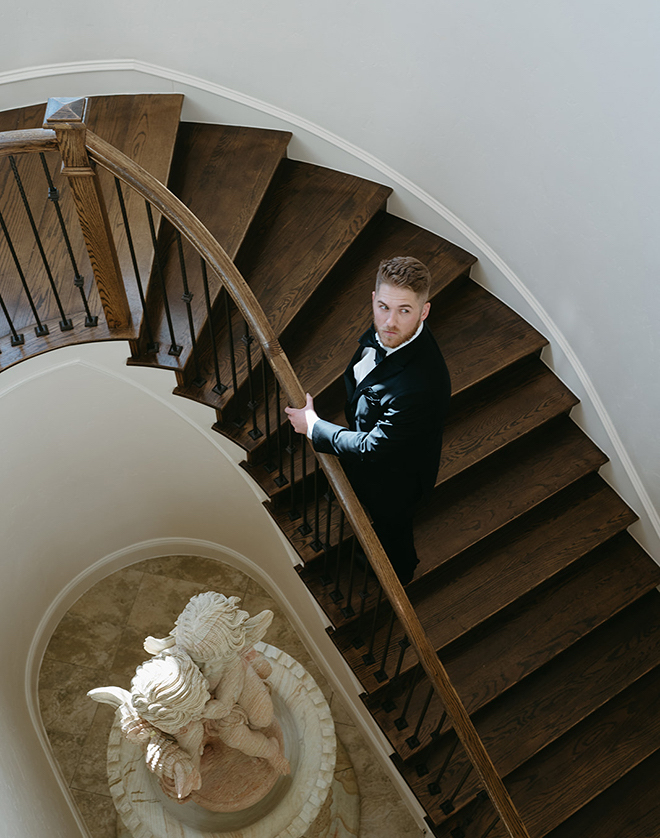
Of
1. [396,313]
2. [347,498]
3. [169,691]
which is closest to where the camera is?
[169,691]

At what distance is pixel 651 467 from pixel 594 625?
94 centimetres

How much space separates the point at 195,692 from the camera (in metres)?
2.30

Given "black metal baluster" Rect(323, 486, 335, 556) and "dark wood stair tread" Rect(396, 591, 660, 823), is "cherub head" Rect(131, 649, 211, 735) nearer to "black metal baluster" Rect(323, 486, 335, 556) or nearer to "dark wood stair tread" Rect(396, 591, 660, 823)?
"black metal baluster" Rect(323, 486, 335, 556)

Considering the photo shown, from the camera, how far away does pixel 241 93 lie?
4141 mm

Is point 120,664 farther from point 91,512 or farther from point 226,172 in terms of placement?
point 226,172

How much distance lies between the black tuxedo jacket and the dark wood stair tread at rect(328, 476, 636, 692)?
106cm

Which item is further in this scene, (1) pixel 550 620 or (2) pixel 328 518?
(1) pixel 550 620

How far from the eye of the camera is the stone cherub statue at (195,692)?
2.27 metres

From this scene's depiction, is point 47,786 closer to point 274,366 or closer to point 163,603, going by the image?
point 163,603

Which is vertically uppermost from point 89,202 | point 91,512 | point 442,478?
point 89,202

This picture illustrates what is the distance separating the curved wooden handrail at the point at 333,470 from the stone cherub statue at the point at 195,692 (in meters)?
0.48

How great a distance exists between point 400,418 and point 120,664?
3371mm

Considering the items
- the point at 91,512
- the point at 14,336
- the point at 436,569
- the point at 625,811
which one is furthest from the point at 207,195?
the point at 625,811

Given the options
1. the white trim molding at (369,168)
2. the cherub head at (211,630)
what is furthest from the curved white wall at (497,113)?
the cherub head at (211,630)
